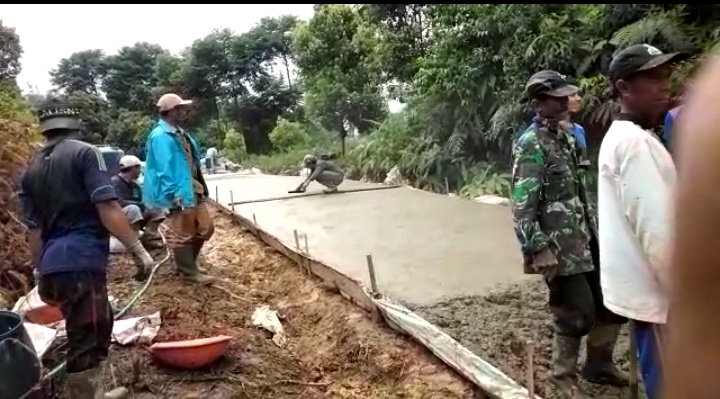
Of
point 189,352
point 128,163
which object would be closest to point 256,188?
point 128,163

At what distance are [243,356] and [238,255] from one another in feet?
9.64

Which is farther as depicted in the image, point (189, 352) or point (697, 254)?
point (189, 352)

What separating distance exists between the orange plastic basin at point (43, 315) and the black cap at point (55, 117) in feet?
4.56

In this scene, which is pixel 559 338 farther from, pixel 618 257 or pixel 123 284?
pixel 123 284

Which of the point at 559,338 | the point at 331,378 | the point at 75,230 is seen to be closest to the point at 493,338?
the point at 559,338

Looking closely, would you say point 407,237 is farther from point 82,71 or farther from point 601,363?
point 82,71

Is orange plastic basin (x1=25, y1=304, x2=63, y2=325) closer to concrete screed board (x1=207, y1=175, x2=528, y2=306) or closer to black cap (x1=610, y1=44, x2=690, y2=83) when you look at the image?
concrete screed board (x1=207, y1=175, x2=528, y2=306)

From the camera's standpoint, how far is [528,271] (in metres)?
2.43

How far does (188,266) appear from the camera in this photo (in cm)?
511

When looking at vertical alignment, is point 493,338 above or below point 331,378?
above

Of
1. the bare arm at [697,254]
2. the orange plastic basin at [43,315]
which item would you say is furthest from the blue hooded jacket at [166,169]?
the bare arm at [697,254]

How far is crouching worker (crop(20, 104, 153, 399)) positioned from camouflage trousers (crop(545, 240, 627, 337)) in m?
1.99

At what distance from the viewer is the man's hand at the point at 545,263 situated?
233 cm

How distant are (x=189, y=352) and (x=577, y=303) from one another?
7.06ft
